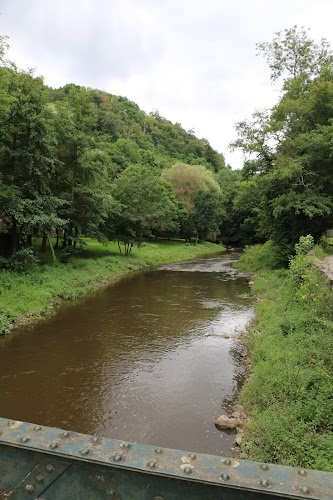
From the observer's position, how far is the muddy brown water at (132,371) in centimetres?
678

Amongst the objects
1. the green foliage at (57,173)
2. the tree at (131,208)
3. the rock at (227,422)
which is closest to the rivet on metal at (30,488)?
the rock at (227,422)

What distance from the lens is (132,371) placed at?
9172 millimetres

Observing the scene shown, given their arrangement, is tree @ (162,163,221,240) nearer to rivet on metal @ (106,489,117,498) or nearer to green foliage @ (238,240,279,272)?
green foliage @ (238,240,279,272)

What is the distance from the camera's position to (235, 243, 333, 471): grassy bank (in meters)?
5.17

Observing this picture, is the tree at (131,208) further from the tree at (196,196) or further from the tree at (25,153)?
the tree at (196,196)

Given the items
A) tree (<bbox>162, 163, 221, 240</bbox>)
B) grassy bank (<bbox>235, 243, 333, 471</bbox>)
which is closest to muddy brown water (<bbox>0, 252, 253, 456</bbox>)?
grassy bank (<bbox>235, 243, 333, 471</bbox>)

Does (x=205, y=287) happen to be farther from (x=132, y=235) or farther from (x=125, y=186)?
(x=125, y=186)

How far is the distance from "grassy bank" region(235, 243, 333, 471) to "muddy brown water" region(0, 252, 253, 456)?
81 cm

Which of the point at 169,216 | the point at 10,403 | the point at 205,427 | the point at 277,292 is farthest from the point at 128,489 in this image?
the point at 169,216

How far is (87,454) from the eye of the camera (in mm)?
1515

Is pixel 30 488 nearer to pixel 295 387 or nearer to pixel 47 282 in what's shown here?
pixel 295 387

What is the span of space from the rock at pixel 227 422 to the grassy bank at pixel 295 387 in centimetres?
37

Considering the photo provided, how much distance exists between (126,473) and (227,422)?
6053 millimetres

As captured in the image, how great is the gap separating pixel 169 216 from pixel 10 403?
4386cm
